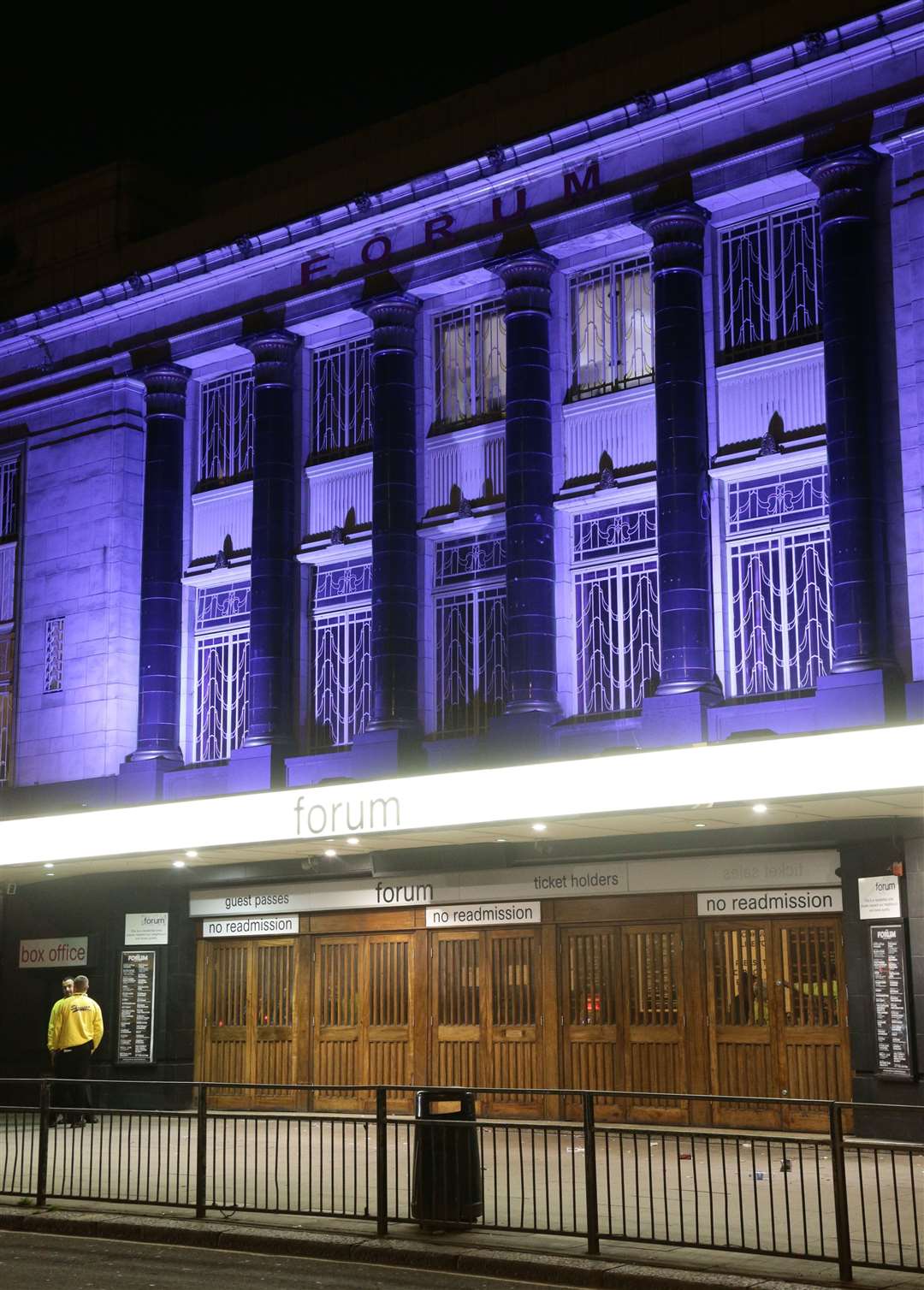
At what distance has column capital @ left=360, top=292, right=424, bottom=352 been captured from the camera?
2192 cm

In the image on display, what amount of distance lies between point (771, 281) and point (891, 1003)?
8.74 metres

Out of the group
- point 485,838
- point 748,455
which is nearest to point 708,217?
point 748,455

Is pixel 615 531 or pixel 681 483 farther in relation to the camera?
pixel 615 531

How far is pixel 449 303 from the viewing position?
2227cm

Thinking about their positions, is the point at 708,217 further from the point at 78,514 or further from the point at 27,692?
the point at 27,692

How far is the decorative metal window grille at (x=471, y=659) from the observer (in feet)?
68.5

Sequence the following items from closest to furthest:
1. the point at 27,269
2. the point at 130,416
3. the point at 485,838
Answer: the point at 485,838, the point at 130,416, the point at 27,269

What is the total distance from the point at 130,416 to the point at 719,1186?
1566 centimetres

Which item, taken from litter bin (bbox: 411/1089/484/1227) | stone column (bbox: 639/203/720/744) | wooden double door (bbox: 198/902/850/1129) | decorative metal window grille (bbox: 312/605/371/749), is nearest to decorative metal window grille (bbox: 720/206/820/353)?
stone column (bbox: 639/203/720/744)

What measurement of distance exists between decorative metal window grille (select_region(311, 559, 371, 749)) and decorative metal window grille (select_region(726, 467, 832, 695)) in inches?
217

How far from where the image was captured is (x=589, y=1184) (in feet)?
36.7

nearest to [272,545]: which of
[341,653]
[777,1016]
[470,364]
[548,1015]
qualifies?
[341,653]

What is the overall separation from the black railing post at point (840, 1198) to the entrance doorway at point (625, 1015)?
8.26 metres

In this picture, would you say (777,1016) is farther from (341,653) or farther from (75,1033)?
(75,1033)
